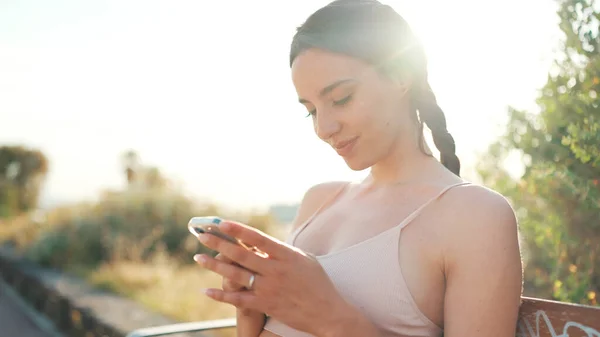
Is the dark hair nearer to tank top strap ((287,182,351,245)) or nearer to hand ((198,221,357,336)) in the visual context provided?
tank top strap ((287,182,351,245))

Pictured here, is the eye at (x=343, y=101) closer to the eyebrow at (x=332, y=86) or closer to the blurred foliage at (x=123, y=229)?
the eyebrow at (x=332, y=86)

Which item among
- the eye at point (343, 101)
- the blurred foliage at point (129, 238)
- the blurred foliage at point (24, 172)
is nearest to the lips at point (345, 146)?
the eye at point (343, 101)

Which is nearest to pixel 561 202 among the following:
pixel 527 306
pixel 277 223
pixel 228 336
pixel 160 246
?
pixel 527 306

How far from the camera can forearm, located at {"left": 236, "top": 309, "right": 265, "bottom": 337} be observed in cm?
190

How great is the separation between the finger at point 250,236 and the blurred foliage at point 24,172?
67.9ft

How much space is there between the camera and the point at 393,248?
1.72 m

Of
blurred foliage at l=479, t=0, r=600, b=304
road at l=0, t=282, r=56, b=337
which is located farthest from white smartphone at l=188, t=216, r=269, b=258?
road at l=0, t=282, r=56, b=337

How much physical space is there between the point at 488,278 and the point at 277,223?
28.1ft

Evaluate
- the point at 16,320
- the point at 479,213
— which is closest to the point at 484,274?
the point at 479,213

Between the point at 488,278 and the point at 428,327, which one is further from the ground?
the point at 488,278

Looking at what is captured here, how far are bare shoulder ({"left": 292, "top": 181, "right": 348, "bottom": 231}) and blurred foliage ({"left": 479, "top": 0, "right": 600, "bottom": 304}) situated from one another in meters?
0.75

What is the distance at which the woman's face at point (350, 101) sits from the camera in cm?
177

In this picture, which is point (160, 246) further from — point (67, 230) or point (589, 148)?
point (589, 148)

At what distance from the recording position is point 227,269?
1352 mm
